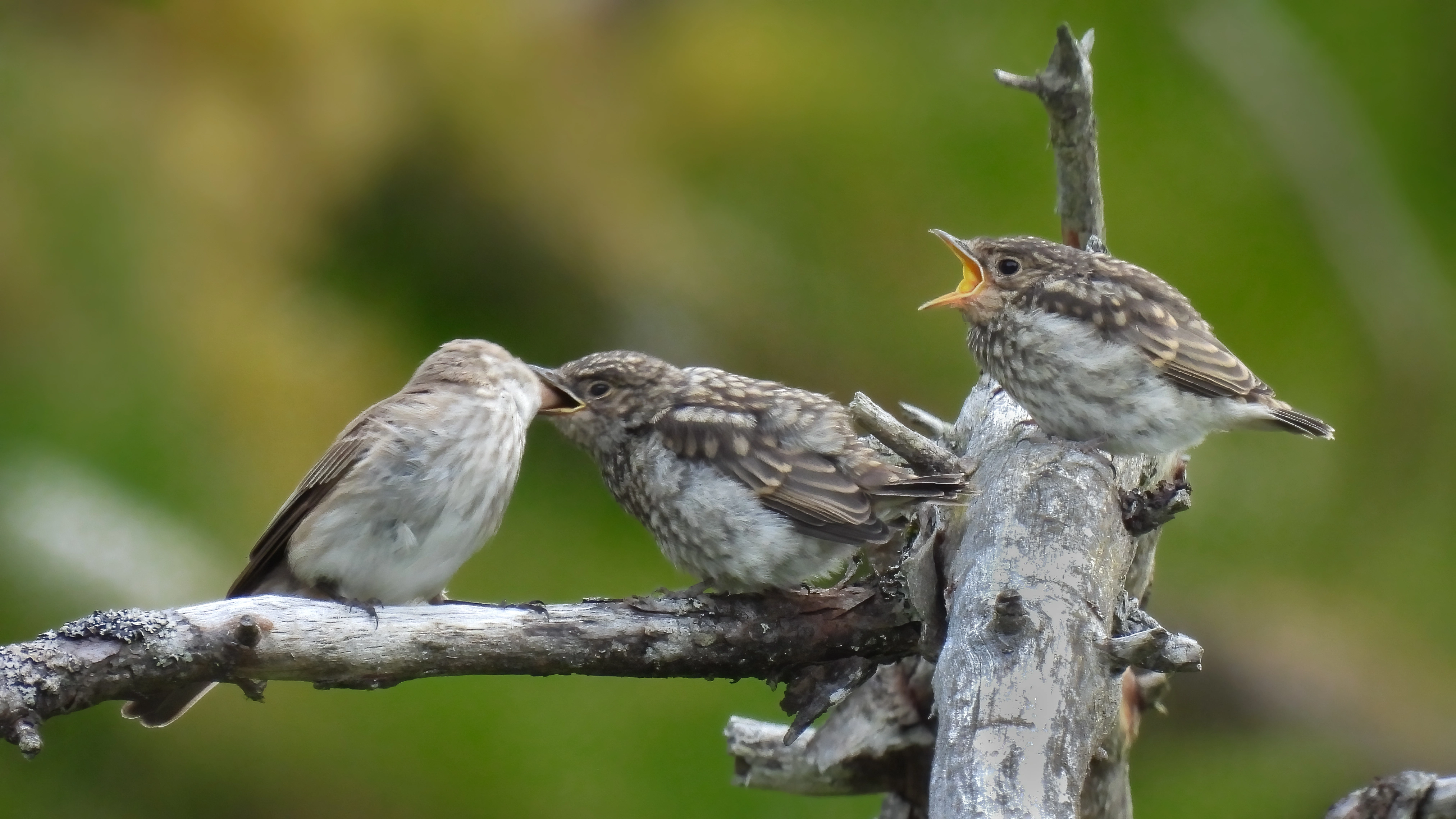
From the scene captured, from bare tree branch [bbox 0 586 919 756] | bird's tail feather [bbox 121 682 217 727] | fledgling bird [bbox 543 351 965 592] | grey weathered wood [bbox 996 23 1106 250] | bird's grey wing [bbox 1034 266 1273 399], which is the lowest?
bird's tail feather [bbox 121 682 217 727]

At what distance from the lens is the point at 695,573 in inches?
145

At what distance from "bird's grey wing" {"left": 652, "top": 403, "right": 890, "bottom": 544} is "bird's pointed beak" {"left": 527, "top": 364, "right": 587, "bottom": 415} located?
19.1 inches

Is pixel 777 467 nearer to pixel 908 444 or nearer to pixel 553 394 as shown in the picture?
pixel 908 444

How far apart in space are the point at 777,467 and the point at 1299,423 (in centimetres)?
167

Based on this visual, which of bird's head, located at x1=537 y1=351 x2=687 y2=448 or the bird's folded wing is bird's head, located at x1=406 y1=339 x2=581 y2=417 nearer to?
bird's head, located at x1=537 y1=351 x2=687 y2=448

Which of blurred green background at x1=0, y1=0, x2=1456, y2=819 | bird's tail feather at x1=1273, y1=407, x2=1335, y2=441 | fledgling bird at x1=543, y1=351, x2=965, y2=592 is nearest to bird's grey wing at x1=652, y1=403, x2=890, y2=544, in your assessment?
fledgling bird at x1=543, y1=351, x2=965, y2=592

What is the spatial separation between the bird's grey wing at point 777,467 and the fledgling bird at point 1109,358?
82cm

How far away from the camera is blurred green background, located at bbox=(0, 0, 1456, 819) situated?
5.92 meters

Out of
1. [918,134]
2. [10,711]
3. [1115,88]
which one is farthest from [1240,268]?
[10,711]

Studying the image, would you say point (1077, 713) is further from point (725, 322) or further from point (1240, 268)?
point (1240, 268)

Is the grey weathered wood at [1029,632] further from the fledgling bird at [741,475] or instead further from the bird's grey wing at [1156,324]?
the bird's grey wing at [1156,324]

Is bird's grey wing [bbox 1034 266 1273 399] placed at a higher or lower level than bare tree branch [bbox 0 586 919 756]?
higher

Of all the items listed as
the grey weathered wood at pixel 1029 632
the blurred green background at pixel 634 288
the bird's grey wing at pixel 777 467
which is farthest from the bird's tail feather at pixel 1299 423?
the blurred green background at pixel 634 288

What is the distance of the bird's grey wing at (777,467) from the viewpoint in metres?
3.41
